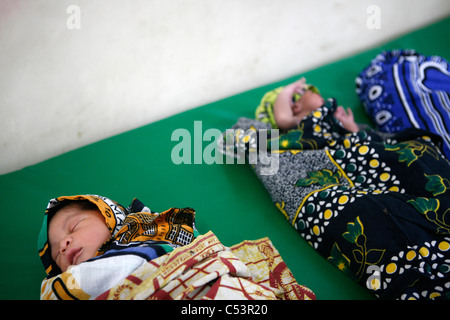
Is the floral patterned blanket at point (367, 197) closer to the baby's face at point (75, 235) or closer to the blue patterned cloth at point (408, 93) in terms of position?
the blue patterned cloth at point (408, 93)

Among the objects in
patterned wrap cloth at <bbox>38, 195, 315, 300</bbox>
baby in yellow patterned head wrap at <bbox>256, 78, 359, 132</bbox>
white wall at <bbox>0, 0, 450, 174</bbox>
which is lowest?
patterned wrap cloth at <bbox>38, 195, 315, 300</bbox>

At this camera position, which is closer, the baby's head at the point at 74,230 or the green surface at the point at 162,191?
the baby's head at the point at 74,230

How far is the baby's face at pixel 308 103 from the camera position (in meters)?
1.41

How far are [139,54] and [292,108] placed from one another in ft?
2.16

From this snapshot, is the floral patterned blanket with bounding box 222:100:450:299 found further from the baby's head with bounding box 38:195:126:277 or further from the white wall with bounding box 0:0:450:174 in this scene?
the baby's head with bounding box 38:195:126:277

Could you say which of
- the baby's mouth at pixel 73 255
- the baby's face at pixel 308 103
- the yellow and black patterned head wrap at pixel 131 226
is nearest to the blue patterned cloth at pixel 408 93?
the baby's face at pixel 308 103

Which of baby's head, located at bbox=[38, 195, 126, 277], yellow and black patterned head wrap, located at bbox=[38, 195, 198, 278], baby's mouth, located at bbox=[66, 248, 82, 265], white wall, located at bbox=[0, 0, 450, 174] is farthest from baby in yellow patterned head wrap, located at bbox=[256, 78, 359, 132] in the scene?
baby's mouth, located at bbox=[66, 248, 82, 265]

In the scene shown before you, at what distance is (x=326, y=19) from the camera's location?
186cm

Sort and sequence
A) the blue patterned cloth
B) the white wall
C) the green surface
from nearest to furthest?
the green surface < the white wall < the blue patterned cloth

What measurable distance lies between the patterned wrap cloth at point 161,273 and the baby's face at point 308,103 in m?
0.72

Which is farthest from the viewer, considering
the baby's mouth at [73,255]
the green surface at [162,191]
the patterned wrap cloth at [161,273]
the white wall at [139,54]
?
the white wall at [139,54]

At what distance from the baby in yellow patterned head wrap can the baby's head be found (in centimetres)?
73

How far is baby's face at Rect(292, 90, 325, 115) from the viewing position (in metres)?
1.41

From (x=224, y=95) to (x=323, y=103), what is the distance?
51cm
